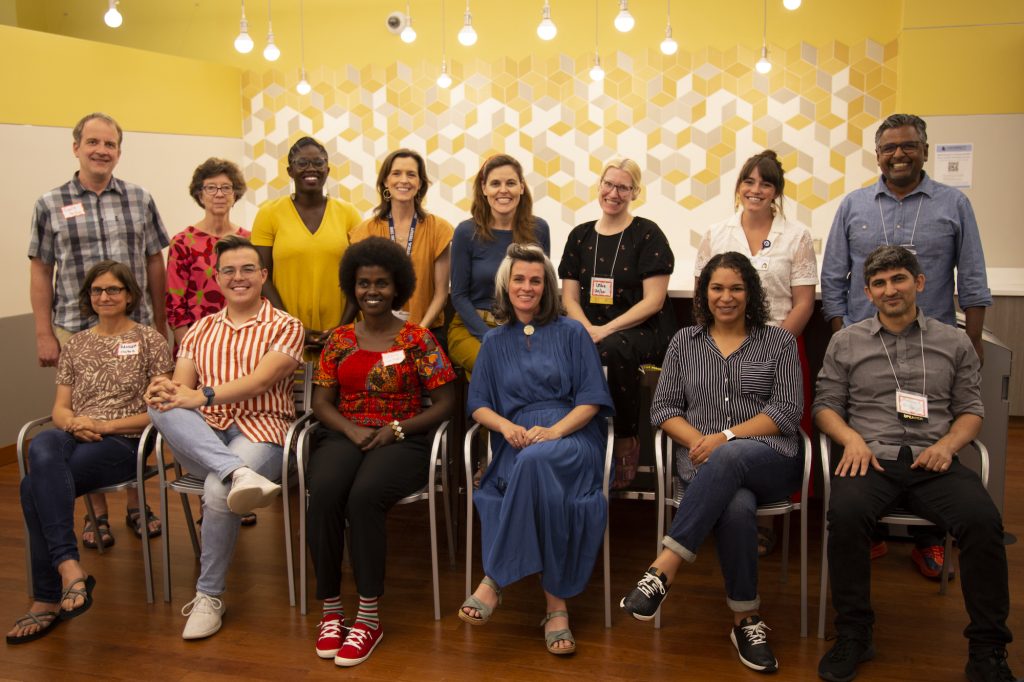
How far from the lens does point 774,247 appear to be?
11.0 feet

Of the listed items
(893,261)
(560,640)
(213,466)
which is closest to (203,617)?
(213,466)

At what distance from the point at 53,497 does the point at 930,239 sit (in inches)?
128

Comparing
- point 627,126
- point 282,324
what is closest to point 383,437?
point 282,324

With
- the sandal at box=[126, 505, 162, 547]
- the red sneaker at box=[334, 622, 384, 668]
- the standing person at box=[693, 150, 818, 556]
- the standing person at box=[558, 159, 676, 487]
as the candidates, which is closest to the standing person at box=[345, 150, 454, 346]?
the standing person at box=[558, 159, 676, 487]

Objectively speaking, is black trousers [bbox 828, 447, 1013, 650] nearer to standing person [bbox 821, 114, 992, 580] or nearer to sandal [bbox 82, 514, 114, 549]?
standing person [bbox 821, 114, 992, 580]

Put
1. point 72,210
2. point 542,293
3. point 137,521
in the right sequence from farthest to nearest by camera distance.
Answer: point 137,521, point 72,210, point 542,293

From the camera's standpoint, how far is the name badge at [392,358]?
3.06 m

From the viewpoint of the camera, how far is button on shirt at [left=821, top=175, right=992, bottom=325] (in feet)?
10.4

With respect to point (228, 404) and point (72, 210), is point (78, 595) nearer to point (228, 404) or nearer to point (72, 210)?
point (228, 404)

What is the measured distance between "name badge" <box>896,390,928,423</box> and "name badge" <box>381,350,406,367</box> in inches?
66.2

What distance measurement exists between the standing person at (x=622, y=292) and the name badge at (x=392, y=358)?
76 centimetres

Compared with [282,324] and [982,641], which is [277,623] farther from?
[982,641]

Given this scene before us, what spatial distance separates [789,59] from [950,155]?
124cm

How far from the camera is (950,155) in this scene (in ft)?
18.0
